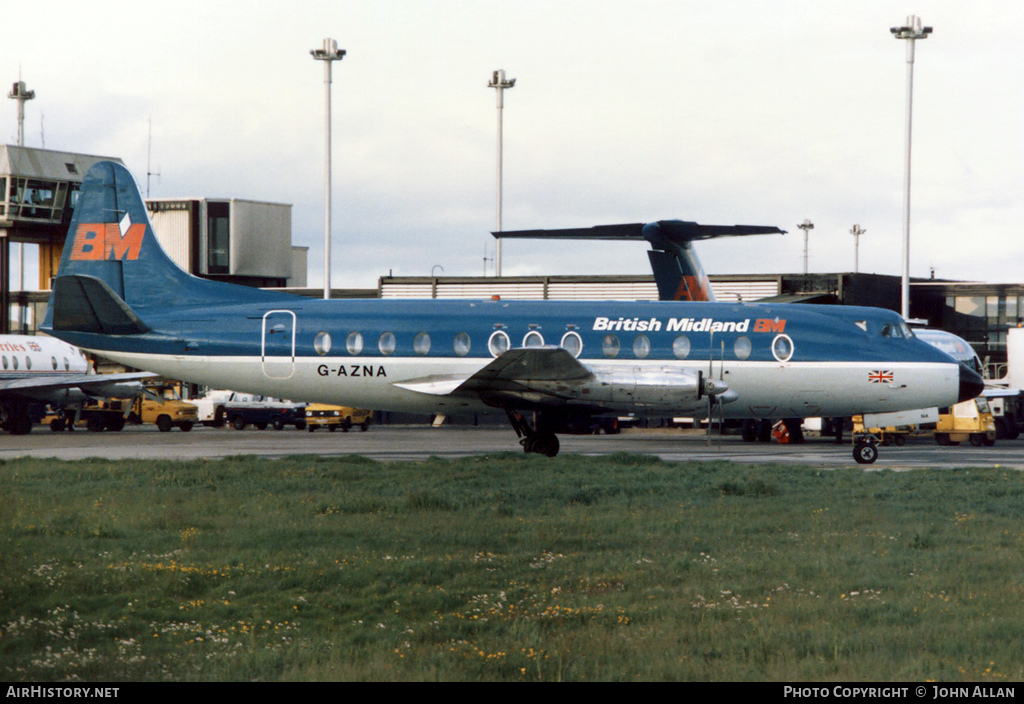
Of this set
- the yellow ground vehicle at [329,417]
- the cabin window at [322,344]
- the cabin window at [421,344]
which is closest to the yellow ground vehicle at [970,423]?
the cabin window at [421,344]

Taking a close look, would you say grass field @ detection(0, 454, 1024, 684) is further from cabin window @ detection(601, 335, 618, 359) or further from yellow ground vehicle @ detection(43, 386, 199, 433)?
yellow ground vehicle @ detection(43, 386, 199, 433)

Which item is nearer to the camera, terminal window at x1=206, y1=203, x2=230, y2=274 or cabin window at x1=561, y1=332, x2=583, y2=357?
cabin window at x1=561, y1=332, x2=583, y2=357

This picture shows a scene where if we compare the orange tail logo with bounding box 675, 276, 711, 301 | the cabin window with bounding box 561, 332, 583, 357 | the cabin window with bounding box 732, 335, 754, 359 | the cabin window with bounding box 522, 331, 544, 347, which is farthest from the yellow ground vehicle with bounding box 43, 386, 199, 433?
the cabin window with bounding box 732, 335, 754, 359

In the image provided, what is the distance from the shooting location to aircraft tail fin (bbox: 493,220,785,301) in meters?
36.4

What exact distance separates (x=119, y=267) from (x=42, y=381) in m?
19.3

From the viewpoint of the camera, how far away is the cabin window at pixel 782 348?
2708cm

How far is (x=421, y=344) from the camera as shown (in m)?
27.2

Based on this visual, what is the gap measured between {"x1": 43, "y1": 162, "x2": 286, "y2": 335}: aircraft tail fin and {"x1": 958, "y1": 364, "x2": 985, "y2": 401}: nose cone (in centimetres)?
1867

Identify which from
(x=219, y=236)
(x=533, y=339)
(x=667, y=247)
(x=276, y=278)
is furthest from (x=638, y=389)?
(x=276, y=278)

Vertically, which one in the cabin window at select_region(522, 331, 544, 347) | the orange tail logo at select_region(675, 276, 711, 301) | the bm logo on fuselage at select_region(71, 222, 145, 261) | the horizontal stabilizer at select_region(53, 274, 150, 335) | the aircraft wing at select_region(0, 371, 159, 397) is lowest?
the aircraft wing at select_region(0, 371, 159, 397)

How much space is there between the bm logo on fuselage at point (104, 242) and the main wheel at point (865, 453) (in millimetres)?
20509

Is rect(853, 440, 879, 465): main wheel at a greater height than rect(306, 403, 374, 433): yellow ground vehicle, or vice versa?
rect(853, 440, 879, 465): main wheel
